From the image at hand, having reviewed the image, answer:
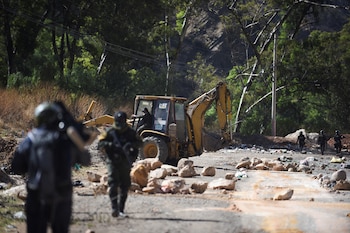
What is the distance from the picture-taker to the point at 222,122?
83.0 ft

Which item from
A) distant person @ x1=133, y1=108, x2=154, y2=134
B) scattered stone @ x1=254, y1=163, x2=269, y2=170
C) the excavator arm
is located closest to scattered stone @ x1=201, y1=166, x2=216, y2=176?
the excavator arm

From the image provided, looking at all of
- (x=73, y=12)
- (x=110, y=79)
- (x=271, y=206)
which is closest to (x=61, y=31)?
(x=73, y=12)

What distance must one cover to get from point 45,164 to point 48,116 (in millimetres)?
525

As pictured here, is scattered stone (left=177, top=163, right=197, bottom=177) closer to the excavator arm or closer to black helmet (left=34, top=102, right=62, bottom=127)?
the excavator arm

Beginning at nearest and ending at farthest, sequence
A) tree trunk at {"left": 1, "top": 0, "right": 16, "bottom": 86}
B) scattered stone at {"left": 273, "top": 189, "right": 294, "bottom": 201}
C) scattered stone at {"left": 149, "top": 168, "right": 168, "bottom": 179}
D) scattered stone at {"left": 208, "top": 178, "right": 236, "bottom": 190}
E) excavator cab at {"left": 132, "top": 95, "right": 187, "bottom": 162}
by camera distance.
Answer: scattered stone at {"left": 273, "top": 189, "right": 294, "bottom": 201} < scattered stone at {"left": 208, "top": 178, "right": 236, "bottom": 190} < scattered stone at {"left": 149, "top": 168, "right": 168, "bottom": 179} < excavator cab at {"left": 132, "top": 95, "right": 187, "bottom": 162} < tree trunk at {"left": 1, "top": 0, "right": 16, "bottom": 86}

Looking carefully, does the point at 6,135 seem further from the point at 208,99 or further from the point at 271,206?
the point at 271,206

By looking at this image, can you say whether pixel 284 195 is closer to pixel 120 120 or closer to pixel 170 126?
pixel 120 120

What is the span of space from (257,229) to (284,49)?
4073cm

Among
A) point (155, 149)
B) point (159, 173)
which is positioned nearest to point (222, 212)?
point (159, 173)

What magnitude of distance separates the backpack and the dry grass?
19.5 m

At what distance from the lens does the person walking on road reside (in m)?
10.5

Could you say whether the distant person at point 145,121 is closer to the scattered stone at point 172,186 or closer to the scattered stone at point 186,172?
the scattered stone at point 186,172

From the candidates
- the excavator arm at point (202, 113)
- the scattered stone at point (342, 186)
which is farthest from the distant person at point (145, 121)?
the scattered stone at point (342, 186)

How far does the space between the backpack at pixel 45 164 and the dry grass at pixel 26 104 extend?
63.9 ft
